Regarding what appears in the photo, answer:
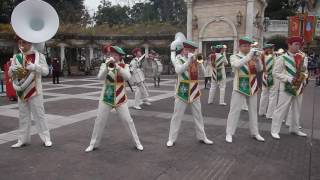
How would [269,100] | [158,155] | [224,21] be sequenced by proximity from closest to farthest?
[158,155] → [269,100] → [224,21]

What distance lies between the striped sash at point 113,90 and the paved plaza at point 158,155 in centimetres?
87

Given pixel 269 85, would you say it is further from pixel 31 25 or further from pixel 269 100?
pixel 31 25

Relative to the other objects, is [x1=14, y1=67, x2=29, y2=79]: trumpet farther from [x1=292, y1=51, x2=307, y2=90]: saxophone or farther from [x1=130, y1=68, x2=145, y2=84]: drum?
[x1=130, y1=68, x2=145, y2=84]: drum

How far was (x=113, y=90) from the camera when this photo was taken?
19.5 feet

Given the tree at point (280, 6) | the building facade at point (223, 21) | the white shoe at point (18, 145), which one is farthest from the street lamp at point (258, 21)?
the white shoe at point (18, 145)

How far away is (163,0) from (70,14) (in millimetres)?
18586

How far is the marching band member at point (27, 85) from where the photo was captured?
6168mm

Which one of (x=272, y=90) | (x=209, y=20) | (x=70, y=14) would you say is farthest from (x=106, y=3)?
(x=272, y=90)

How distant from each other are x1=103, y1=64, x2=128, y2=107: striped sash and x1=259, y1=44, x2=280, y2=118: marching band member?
461 centimetres

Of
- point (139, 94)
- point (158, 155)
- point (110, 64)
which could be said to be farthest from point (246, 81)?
point (139, 94)

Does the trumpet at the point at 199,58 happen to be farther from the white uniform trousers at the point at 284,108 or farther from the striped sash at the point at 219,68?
the striped sash at the point at 219,68

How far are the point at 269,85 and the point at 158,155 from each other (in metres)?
4.66

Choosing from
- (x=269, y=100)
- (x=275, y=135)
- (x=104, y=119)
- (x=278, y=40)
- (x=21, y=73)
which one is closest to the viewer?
(x=104, y=119)

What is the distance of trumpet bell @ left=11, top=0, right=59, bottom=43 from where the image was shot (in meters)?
6.06
